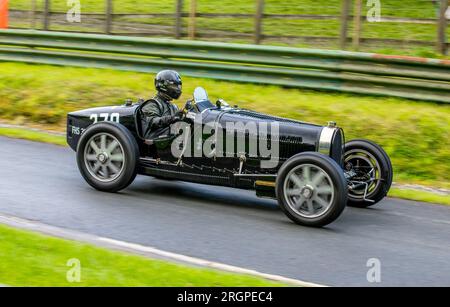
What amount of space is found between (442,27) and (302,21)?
9.30 ft

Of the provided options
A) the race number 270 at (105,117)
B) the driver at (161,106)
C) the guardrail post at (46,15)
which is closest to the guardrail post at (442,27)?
the driver at (161,106)

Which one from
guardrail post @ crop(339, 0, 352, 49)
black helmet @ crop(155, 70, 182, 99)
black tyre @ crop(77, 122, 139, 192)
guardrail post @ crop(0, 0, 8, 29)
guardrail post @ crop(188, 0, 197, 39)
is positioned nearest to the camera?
black tyre @ crop(77, 122, 139, 192)

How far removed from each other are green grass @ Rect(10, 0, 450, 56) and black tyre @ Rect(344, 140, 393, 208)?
486 centimetres

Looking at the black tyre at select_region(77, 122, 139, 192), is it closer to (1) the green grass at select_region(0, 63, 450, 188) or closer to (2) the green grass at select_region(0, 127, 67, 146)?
(2) the green grass at select_region(0, 127, 67, 146)

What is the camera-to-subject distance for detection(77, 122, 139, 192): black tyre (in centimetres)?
893

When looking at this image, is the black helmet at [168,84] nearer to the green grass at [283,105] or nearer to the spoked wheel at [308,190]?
the spoked wheel at [308,190]

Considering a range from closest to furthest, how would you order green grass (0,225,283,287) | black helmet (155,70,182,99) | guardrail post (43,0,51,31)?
green grass (0,225,283,287)
black helmet (155,70,182,99)
guardrail post (43,0,51,31)

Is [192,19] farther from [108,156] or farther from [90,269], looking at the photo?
[90,269]

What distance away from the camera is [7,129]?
12508 mm

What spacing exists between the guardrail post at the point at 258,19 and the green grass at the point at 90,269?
794cm

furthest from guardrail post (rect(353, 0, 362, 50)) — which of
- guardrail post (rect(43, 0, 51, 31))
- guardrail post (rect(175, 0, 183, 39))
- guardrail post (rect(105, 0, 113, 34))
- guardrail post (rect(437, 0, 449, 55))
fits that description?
guardrail post (rect(43, 0, 51, 31))

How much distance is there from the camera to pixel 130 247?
705cm

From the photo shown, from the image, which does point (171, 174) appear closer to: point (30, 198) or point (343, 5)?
point (30, 198)

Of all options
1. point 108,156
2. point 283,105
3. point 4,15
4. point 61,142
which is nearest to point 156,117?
point 108,156
